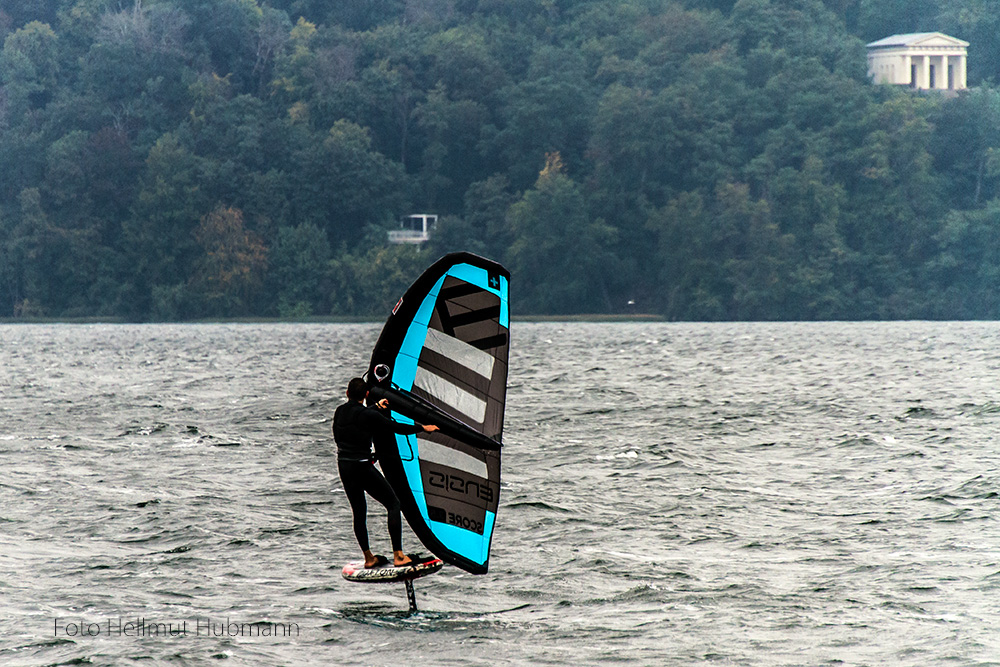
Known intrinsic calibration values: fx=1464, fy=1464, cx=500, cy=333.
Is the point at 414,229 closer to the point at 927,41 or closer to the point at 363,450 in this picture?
the point at 927,41

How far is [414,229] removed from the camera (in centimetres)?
12281

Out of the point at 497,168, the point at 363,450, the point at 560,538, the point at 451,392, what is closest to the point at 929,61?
the point at 497,168

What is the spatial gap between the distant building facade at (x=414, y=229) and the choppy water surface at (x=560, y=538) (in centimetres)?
7808

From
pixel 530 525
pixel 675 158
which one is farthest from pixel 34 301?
pixel 530 525

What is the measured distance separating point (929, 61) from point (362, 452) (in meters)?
145

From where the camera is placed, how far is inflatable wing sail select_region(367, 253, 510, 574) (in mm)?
12508

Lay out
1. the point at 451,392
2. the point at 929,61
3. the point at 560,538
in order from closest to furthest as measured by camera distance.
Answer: the point at 451,392 → the point at 560,538 → the point at 929,61

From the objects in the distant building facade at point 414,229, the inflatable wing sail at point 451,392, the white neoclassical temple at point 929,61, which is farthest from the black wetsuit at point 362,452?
the white neoclassical temple at point 929,61

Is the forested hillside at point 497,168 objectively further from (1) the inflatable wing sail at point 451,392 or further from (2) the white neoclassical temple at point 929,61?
(1) the inflatable wing sail at point 451,392

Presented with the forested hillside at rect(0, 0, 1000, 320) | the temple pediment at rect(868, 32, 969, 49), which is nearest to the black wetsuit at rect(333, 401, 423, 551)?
the forested hillside at rect(0, 0, 1000, 320)

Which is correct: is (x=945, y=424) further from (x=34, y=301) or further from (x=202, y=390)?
(x=34, y=301)

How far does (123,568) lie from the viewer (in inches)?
598

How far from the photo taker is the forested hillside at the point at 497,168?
10950 cm

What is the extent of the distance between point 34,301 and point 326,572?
107m
